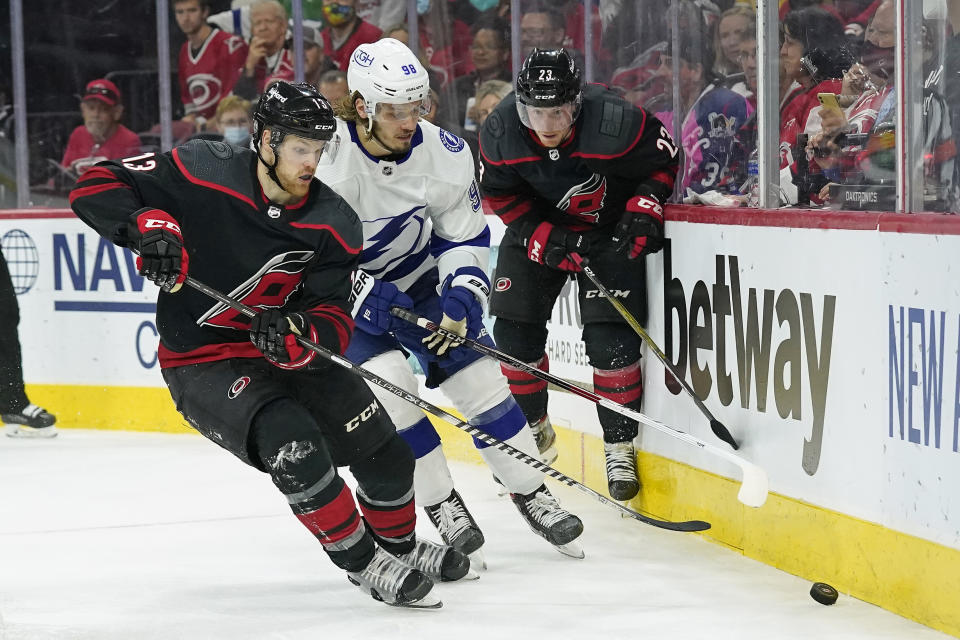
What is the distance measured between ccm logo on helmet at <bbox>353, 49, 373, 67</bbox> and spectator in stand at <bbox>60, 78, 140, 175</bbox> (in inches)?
123

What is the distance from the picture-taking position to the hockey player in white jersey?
350cm

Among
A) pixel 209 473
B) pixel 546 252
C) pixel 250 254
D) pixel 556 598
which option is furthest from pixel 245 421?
pixel 209 473

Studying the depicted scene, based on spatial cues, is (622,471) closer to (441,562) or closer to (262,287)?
(441,562)

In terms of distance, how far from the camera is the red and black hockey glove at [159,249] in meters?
2.82

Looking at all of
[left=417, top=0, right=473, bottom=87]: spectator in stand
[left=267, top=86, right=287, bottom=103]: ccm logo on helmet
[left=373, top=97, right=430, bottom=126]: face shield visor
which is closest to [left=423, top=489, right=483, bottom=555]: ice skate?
[left=373, top=97, right=430, bottom=126]: face shield visor

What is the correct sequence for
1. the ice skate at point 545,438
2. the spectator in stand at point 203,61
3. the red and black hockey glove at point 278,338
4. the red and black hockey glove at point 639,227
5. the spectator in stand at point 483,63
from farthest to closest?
the spectator in stand at point 203,61, the spectator in stand at point 483,63, the ice skate at point 545,438, the red and black hockey glove at point 639,227, the red and black hockey glove at point 278,338

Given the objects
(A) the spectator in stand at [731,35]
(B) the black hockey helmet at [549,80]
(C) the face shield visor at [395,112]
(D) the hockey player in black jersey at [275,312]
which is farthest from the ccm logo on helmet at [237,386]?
(A) the spectator in stand at [731,35]

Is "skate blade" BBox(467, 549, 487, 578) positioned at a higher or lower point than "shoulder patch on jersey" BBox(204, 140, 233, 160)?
lower

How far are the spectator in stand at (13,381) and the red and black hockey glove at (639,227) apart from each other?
293 cm

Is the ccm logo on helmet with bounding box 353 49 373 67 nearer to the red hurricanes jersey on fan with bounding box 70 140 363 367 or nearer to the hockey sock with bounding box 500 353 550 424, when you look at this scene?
the red hurricanes jersey on fan with bounding box 70 140 363 367

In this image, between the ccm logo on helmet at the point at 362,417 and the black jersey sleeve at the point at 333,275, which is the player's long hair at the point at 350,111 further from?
the ccm logo on helmet at the point at 362,417

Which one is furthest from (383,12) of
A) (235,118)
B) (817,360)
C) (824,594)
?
(824,594)

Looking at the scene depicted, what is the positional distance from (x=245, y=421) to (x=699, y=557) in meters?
1.36

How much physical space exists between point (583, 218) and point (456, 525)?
1.06m
